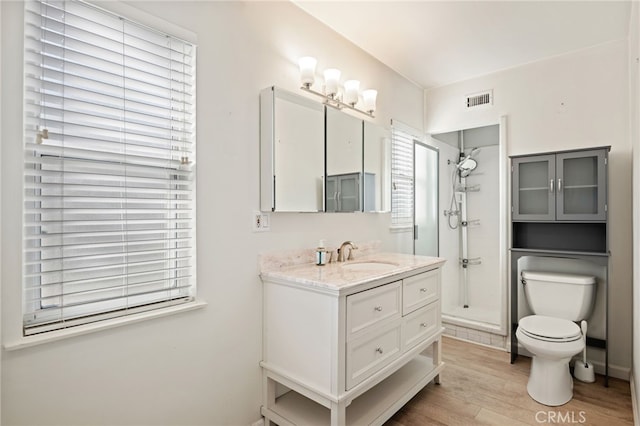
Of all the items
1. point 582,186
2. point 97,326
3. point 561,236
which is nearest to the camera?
point 97,326

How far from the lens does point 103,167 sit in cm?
140

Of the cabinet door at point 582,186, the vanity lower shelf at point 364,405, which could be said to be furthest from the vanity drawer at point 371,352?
the cabinet door at point 582,186

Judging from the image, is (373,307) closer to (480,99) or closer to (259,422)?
(259,422)

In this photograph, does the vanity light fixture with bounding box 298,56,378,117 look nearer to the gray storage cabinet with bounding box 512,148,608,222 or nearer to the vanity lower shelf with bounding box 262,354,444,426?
the gray storage cabinet with bounding box 512,148,608,222

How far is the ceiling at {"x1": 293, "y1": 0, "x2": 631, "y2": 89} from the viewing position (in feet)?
7.21

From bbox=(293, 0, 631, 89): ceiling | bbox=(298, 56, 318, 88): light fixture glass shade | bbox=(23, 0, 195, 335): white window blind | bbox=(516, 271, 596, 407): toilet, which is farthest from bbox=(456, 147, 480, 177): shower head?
bbox=(23, 0, 195, 335): white window blind

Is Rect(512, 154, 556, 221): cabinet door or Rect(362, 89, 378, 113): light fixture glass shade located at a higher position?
Rect(362, 89, 378, 113): light fixture glass shade

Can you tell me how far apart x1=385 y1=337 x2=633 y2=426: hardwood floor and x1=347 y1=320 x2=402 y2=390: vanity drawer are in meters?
0.49

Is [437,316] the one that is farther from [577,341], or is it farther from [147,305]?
[147,305]

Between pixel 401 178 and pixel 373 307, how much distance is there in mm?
1702

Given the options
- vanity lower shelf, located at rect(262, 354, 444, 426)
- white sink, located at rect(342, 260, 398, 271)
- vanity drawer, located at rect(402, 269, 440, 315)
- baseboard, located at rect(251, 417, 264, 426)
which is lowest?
baseboard, located at rect(251, 417, 264, 426)

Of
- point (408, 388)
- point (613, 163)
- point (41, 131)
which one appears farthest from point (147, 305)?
point (613, 163)

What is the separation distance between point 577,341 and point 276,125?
2368 millimetres

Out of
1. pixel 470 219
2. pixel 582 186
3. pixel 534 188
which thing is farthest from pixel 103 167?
pixel 470 219
